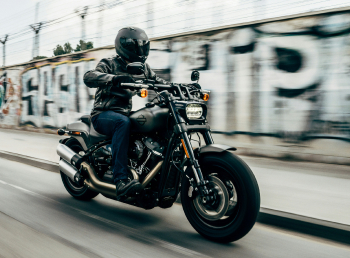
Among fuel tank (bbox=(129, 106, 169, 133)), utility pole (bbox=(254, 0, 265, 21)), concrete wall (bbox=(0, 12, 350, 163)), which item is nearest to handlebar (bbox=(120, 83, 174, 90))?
fuel tank (bbox=(129, 106, 169, 133))

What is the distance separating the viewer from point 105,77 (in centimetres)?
338

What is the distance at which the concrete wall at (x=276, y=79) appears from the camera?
5852 millimetres

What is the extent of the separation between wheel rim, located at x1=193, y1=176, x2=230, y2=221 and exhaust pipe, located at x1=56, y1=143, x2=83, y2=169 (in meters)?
1.68

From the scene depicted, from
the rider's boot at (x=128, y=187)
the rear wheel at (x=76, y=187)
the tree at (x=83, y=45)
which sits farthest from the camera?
the tree at (x=83, y=45)

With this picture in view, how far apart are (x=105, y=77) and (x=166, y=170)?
1.04 meters

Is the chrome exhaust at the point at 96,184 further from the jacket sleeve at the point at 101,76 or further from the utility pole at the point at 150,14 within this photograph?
the utility pole at the point at 150,14

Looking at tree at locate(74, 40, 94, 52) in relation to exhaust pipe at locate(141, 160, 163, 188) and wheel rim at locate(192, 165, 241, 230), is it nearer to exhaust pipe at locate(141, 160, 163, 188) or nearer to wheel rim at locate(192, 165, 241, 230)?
exhaust pipe at locate(141, 160, 163, 188)

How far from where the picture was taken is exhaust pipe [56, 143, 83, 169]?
4106mm

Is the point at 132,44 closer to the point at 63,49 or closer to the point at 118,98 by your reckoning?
the point at 118,98

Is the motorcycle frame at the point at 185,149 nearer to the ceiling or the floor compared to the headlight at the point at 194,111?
nearer to the floor

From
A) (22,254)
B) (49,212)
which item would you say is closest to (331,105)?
(49,212)

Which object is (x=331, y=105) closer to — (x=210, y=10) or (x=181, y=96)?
(x=210, y=10)

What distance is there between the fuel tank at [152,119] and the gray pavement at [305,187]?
4.78 feet

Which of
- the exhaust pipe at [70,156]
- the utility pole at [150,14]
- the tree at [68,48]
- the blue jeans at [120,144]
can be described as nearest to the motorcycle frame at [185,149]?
the blue jeans at [120,144]
